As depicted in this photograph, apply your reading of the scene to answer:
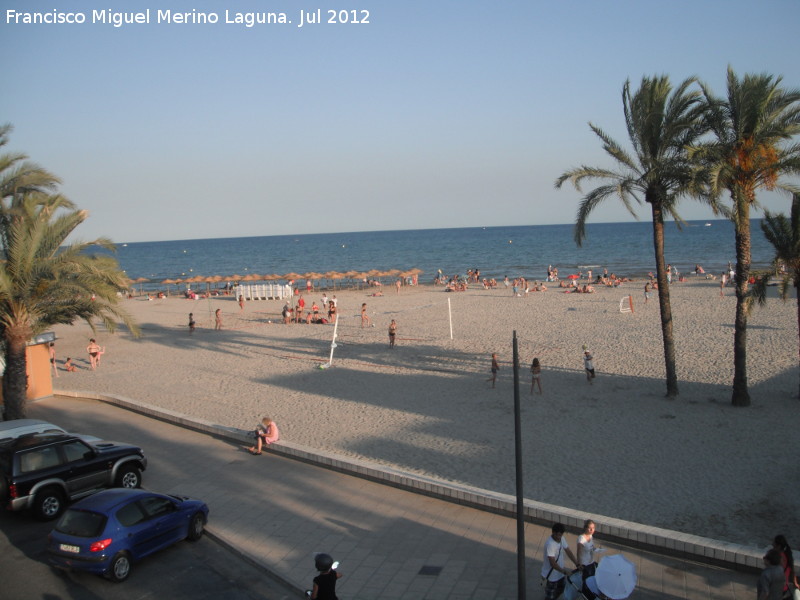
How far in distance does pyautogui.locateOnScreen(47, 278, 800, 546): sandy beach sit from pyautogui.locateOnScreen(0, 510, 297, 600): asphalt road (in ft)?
15.4


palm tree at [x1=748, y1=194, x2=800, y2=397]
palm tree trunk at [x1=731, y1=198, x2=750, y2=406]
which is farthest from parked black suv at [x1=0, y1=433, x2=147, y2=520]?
palm tree at [x1=748, y1=194, x2=800, y2=397]

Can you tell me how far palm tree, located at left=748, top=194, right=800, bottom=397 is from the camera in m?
14.8

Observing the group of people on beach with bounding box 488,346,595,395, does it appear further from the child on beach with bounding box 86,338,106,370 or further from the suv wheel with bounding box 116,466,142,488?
the child on beach with bounding box 86,338,106,370

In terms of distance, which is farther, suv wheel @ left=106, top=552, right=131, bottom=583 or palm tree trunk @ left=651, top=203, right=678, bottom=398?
palm tree trunk @ left=651, top=203, right=678, bottom=398

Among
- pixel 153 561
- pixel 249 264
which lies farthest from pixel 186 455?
pixel 249 264

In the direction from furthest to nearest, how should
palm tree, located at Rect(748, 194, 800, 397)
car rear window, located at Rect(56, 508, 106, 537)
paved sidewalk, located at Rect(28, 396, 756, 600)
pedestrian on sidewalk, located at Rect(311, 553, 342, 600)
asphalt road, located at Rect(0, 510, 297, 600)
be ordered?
palm tree, located at Rect(748, 194, 800, 397)
car rear window, located at Rect(56, 508, 106, 537)
asphalt road, located at Rect(0, 510, 297, 600)
paved sidewalk, located at Rect(28, 396, 756, 600)
pedestrian on sidewalk, located at Rect(311, 553, 342, 600)

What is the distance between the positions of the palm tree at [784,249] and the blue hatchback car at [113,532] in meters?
13.7

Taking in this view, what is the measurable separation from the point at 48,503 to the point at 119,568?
9.60 feet

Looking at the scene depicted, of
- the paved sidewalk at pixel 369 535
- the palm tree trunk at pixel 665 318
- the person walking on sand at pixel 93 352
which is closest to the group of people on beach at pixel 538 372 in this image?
the palm tree trunk at pixel 665 318

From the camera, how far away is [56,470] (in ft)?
32.5

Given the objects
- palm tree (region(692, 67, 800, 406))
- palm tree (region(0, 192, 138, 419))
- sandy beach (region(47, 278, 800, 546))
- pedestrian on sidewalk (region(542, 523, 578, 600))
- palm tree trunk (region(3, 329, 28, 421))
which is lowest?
sandy beach (region(47, 278, 800, 546))

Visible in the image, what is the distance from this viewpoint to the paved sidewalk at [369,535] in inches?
284

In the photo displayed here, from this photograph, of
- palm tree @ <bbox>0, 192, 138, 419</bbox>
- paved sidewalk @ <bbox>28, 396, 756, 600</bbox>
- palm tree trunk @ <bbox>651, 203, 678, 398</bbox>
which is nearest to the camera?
paved sidewalk @ <bbox>28, 396, 756, 600</bbox>

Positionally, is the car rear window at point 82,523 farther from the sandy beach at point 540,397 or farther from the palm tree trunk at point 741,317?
the palm tree trunk at point 741,317
